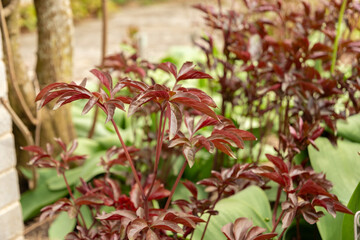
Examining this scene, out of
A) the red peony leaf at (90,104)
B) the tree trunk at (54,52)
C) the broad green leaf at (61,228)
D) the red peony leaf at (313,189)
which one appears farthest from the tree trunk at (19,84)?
the red peony leaf at (313,189)

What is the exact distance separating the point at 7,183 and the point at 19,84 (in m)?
0.84

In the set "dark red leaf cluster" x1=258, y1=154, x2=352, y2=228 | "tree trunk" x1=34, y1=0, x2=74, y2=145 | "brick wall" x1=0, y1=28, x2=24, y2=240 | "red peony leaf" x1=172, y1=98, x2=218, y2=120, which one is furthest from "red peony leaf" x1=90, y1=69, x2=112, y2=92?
"tree trunk" x1=34, y1=0, x2=74, y2=145

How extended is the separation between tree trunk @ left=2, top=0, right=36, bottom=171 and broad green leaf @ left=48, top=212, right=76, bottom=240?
638 mm

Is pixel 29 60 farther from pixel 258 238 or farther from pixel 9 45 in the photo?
pixel 258 238

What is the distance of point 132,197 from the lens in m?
1.39

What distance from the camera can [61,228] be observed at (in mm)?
2004

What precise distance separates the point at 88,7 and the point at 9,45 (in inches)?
341

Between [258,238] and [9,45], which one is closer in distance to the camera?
[258,238]

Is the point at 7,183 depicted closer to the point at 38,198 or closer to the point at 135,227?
the point at 38,198

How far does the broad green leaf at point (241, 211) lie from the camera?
1.42 meters

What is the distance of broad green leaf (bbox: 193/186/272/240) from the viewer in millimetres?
1425

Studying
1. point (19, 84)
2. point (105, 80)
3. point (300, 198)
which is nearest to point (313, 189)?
point (300, 198)

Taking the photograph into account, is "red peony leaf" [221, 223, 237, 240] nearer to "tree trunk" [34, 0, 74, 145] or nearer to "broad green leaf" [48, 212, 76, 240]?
"broad green leaf" [48, 212, 76, 240]

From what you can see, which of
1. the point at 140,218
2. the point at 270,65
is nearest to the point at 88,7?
the point at 270,65
